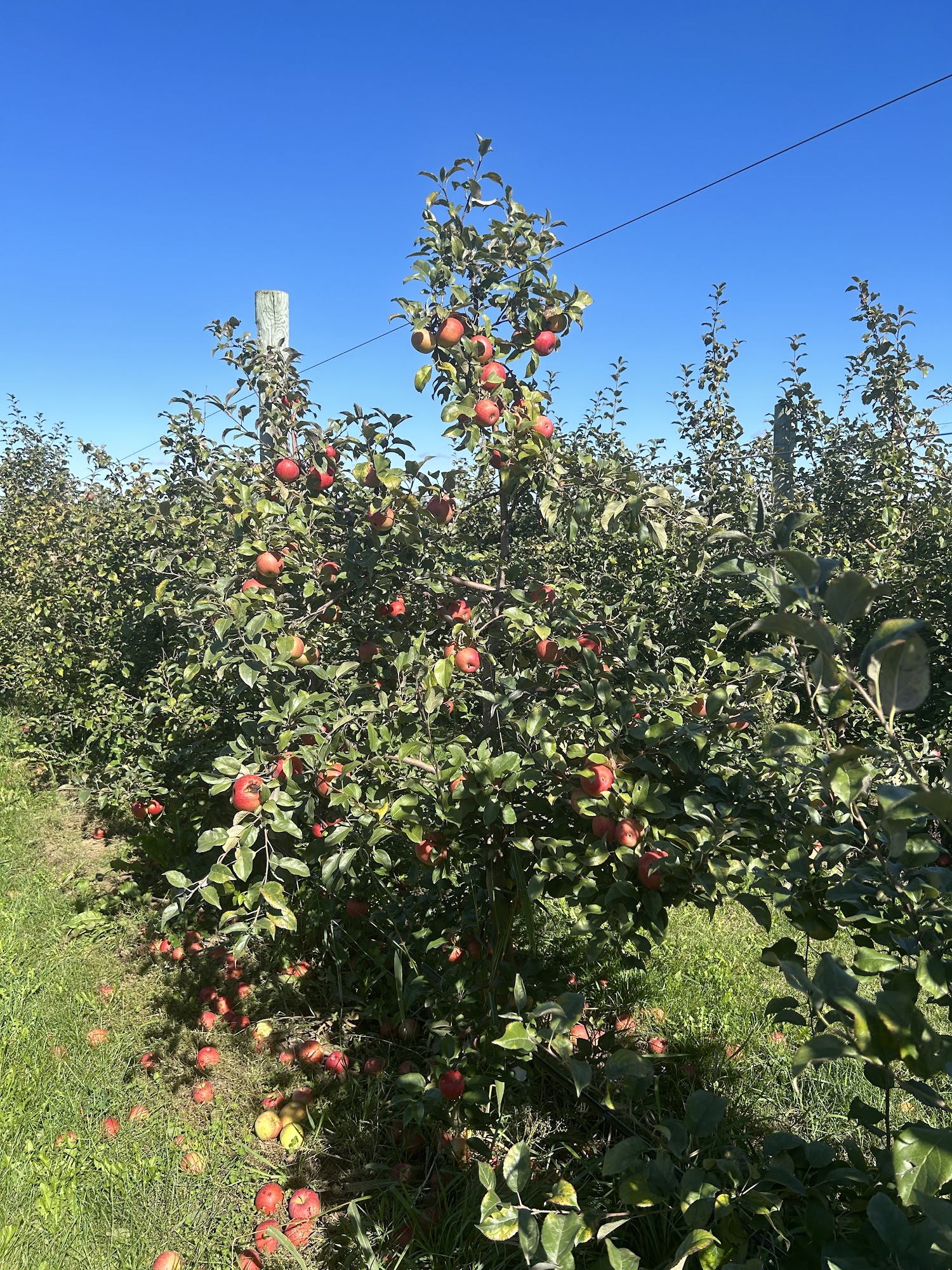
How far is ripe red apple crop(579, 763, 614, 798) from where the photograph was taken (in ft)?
5.19

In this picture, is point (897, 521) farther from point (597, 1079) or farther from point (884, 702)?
point (884, 702)

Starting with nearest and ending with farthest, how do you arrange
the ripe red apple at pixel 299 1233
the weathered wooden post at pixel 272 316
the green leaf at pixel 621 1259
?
1. the green leaf at pixel 621 1259
2. the ripe red apple at pixel 299 1233
3. the weathered wooden post at pixel 272 316

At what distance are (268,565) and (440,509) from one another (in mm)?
507

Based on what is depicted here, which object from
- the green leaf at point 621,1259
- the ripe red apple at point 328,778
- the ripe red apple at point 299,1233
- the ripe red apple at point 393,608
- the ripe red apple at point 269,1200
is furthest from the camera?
the ripe red apple at point 393,608

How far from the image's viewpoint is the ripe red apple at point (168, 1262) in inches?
70.4

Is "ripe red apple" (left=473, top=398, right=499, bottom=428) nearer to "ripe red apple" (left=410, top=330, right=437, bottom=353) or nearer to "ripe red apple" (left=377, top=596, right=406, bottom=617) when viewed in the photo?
"ripe red apple" (left=410, top=330, right=437, bottom=353)

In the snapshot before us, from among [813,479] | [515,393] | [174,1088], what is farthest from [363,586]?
[813,479]

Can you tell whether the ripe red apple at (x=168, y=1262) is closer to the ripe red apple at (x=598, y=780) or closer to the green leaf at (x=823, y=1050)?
the ripe red apple at (x=598, y=780)

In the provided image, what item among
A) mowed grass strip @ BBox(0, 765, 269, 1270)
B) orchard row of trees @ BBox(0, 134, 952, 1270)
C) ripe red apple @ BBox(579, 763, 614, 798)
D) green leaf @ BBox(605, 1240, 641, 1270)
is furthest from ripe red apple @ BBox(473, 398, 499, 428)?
mowed grass strip @ BBox(0, 765, 269, 1270)

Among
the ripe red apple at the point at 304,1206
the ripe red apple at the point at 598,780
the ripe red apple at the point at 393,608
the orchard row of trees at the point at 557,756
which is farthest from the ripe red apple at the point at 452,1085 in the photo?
the ripe red apple at the point at 393,608

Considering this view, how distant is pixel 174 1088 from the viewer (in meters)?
2.46

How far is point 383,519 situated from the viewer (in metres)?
2.06

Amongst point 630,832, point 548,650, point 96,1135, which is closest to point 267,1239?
point 96,1135

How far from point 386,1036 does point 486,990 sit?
632 millimetres
